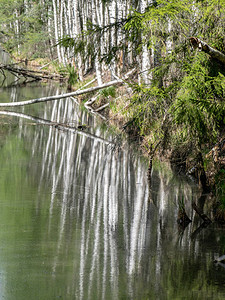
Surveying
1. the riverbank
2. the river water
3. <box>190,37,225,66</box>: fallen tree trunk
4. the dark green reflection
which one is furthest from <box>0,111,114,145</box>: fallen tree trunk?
<box>190,37,225,66</box>: fallen tree trunk

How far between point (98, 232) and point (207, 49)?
2992 millimetres

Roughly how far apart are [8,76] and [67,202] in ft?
81.4

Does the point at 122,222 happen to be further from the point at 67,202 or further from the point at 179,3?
the point at 179,3

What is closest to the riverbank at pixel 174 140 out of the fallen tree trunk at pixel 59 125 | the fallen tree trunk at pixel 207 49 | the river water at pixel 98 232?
the river water at pixel 98 232

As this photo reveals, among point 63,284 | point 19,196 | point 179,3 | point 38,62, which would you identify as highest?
point 38,62

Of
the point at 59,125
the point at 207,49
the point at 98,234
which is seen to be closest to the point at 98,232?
the point at 98,234

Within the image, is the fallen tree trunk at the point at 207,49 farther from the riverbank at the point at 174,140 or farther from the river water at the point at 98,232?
the river water at the point at 98,232

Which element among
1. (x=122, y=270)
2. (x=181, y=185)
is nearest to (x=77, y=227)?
(x=122, y=270)

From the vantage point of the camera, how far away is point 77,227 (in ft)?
24.8

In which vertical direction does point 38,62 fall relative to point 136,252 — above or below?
above

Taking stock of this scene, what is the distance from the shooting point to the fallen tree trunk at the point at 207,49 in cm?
700

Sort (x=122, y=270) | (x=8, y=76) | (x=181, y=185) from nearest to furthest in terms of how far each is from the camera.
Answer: (x=122, y=270) → (x=181, y=185) → (x=8, y=76)

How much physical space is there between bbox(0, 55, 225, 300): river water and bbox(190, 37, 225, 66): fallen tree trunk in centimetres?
252

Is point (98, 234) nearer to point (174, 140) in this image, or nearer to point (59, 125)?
point (174, 140)
